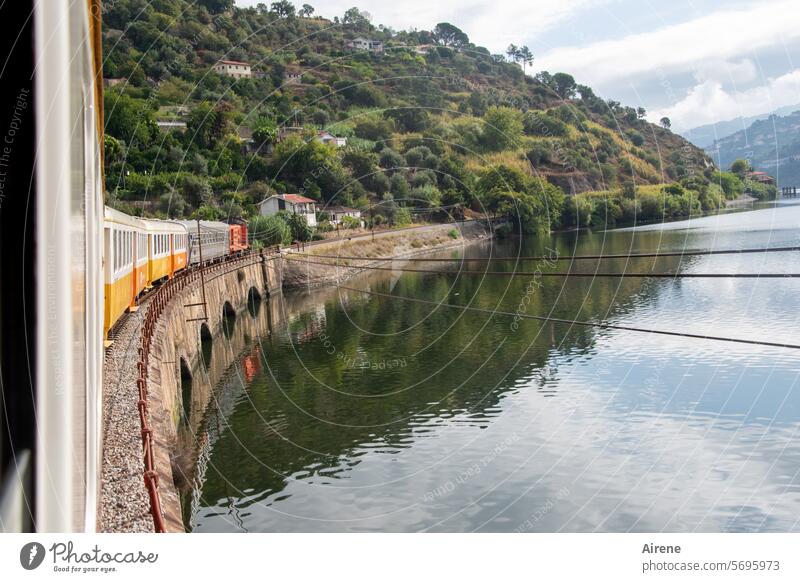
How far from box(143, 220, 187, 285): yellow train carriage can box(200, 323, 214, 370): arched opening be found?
2403 millimetres

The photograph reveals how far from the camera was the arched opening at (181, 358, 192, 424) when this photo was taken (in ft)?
61.2

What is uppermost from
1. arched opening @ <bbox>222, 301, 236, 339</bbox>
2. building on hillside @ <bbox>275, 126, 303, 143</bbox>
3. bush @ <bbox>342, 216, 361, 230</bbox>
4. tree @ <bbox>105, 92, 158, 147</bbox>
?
building on hillside @ <bbox>275, 126, 303, 143</bbox>

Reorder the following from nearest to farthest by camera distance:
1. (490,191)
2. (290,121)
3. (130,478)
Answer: (130,478)
(490,191)
(290,121)

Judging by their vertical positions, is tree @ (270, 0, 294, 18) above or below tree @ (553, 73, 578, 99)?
above

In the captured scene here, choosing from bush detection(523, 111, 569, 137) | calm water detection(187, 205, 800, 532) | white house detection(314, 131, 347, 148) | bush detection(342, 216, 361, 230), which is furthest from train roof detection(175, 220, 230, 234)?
bush detection(523, 111, 569, 137)

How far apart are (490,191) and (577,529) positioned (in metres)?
59.4

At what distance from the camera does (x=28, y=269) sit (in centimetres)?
390

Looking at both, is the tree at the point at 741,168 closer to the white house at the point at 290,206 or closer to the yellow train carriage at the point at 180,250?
the white house at the point at 290,206

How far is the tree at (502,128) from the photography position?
8431cm

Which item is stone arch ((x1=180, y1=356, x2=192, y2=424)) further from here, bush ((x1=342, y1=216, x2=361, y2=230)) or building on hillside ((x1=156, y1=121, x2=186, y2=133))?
building on hillside ((x1=156, y1=121, x2=186, y2=133))

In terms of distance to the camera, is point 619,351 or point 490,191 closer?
point 619,351

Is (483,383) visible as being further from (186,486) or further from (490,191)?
(490,191)

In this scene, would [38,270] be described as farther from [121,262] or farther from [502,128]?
[502,128]
